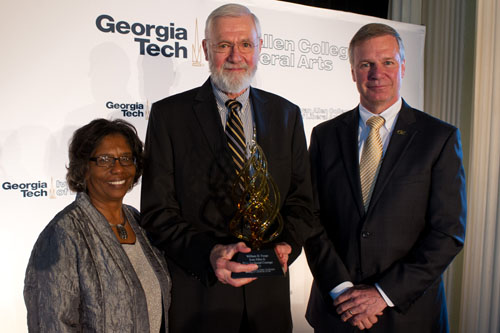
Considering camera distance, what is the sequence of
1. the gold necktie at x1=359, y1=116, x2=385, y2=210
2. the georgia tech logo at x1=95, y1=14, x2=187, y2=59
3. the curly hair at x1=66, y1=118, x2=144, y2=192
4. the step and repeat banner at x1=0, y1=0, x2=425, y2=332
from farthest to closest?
the georgia tech logo at x1=95, y1=14, x2=187, y2=59, the step and repeat banner at x1=0, y1=0, x2=425, y2=332, the gold necktie at x1=359, y1=116, x2=385, y2=210, the curly hair at x1=66, y1=118, x2=144, y2=192

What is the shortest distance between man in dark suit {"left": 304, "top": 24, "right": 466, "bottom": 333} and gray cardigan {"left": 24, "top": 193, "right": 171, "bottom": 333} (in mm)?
1016

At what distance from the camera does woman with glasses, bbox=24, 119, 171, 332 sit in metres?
1.79

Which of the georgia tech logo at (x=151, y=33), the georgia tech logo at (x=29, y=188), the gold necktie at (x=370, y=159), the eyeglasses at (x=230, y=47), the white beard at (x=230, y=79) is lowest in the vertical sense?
the georgia tech logo at (x=29, y=188)

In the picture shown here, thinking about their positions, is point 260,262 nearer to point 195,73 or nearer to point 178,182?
point 178,182

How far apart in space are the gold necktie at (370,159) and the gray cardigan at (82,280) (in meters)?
1.26

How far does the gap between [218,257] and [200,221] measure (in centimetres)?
37

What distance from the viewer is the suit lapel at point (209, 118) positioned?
2.13 meters

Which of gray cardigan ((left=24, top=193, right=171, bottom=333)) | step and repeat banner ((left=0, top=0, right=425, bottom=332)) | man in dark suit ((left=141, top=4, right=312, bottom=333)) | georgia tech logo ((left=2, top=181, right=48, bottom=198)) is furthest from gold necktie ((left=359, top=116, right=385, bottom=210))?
georgia tech logo ((left=2, top=181, right=48, bottom=198))

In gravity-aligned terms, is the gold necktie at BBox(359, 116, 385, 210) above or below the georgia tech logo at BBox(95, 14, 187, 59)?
below

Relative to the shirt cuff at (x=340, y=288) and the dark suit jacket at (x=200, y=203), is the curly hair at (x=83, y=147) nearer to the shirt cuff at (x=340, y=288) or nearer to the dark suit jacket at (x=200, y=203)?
the dark suit jacket at (x=200, y=203)

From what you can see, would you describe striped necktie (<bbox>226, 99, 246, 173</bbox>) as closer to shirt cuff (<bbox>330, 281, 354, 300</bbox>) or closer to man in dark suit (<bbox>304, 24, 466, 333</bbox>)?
man in dark suit (<bbox>304, 24, 466, 333</bbox>)

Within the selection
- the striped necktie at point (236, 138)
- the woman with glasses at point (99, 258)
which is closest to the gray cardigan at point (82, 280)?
the woman with glasses at point (99, 258)

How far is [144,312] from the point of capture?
1.96 meters

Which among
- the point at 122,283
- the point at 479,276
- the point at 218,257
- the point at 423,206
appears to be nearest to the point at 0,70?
the point at 122,283
